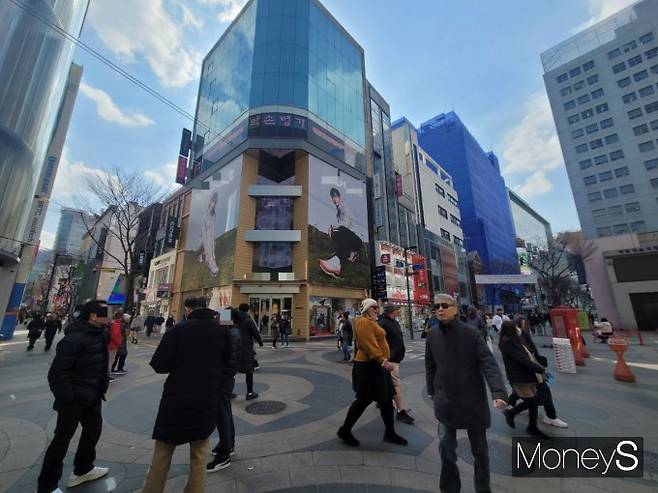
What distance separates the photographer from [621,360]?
742 centimetres

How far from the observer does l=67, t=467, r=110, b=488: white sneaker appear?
304 cm

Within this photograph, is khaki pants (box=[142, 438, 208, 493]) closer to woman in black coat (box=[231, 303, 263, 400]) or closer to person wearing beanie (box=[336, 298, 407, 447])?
person wearing beanie (box=[336, 298, 407, 447])

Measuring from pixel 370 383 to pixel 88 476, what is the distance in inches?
132

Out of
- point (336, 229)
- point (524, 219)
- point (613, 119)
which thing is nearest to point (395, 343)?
point (336, 229)

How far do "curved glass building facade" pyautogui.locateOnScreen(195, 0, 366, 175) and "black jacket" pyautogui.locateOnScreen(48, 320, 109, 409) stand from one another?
83.7 ft

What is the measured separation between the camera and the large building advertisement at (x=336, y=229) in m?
24.8

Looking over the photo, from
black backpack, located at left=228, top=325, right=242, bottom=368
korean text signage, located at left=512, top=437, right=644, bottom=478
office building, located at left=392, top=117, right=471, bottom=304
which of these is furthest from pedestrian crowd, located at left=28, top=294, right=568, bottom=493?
office building, located at left=392, top=117, right=471, bottom=304

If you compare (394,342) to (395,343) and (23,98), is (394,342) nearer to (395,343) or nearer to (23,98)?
(395,343)

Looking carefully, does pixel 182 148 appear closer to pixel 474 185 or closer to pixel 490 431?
pixel 490 431

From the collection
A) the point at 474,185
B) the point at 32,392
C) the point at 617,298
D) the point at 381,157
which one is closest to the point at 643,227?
the point at 474,185

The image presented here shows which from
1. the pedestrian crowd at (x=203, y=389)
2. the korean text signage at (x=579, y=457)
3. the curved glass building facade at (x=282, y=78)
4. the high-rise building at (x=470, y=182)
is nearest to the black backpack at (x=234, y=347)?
the pedestrian crowd at (x=203, y=389)

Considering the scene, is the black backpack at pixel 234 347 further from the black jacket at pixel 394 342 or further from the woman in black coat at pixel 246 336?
the black jacket at pixel 394 342

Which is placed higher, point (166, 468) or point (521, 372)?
point (521, 372)

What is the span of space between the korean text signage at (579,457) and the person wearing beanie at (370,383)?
1.51 m
